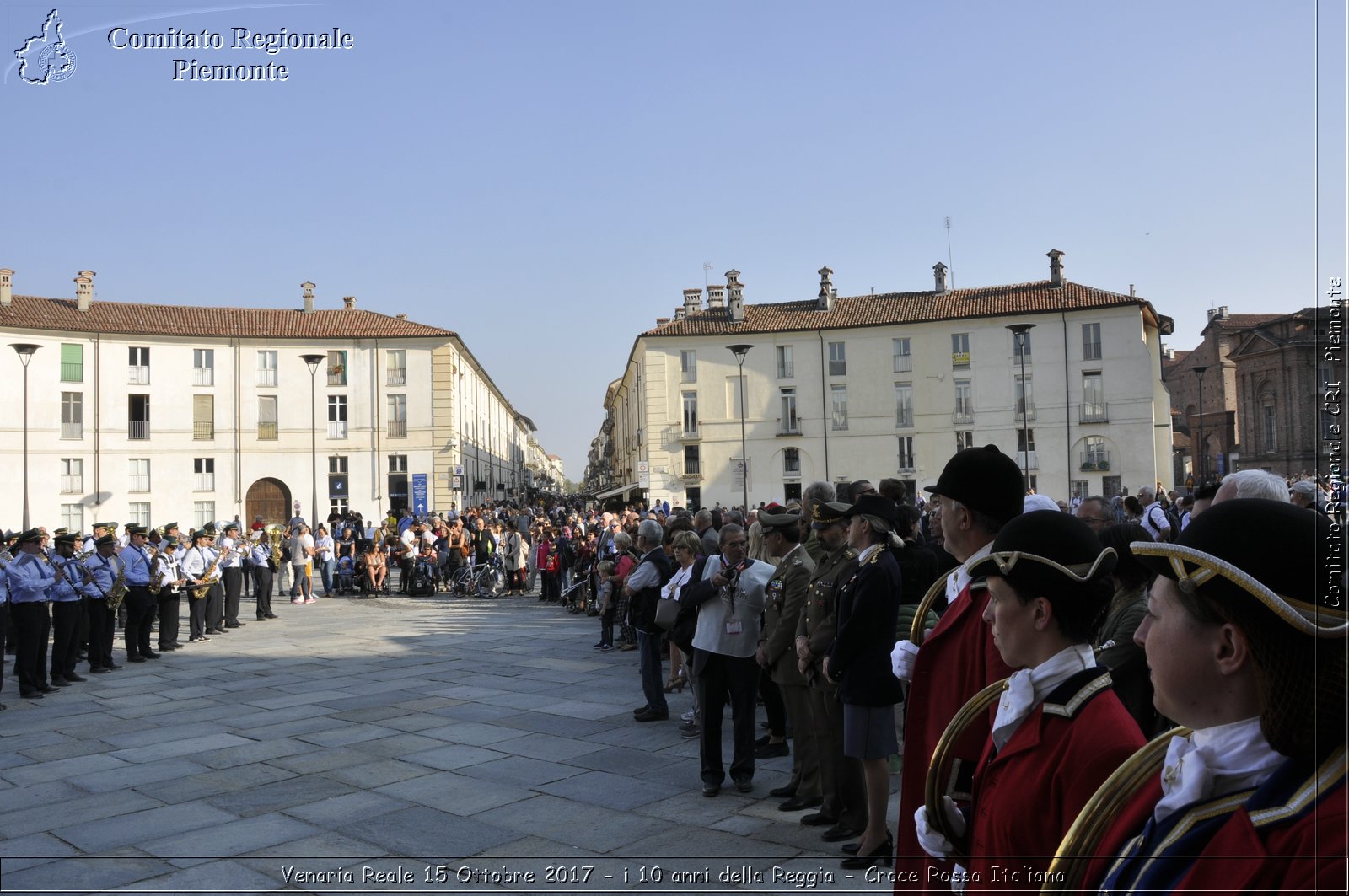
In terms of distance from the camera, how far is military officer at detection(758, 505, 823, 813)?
20.7 ft

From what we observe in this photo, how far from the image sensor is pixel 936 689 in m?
3.02

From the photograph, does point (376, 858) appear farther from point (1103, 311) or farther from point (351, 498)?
point (1103, 311)

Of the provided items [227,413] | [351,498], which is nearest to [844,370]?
[351,498]

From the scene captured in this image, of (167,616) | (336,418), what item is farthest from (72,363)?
(167,616)

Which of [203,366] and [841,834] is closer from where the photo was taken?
[841,834]

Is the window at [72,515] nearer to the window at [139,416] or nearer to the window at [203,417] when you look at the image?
the window at [139,416]

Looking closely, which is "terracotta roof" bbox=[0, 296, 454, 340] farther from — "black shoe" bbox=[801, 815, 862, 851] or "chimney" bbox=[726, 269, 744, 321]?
"black shoe" bbox=[801, 815, 862, 851]

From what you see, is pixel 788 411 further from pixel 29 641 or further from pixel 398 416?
pixel 29 641

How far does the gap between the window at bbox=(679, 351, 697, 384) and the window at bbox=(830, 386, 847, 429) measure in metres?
7.35

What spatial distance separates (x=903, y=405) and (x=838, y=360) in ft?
13.6

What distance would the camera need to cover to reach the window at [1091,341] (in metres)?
47.4

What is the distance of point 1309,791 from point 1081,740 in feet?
2.58

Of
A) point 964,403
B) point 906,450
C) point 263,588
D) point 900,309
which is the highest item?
point 900,309

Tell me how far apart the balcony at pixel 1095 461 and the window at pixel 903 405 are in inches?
341
